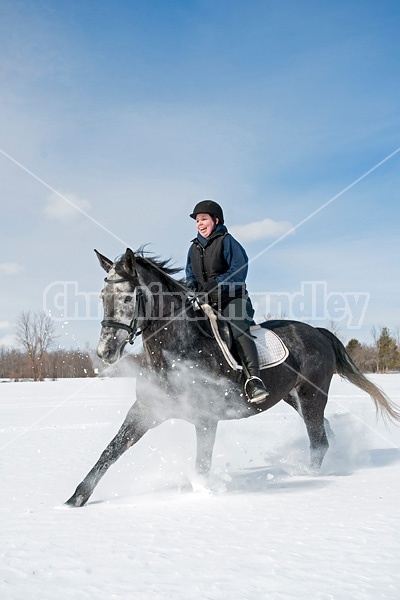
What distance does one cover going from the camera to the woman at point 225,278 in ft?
19.4

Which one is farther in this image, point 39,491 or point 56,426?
point 56,426

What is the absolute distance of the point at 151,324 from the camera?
5.48 meters

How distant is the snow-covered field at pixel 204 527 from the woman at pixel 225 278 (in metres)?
1.36

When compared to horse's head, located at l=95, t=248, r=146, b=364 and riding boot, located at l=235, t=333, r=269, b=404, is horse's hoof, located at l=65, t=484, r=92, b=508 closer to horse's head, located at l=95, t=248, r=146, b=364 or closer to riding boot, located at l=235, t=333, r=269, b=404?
horse's head, located at l=95, t=248, r=146, b=364

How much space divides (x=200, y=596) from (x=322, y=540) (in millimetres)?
1306

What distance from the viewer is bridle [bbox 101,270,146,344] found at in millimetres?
4910

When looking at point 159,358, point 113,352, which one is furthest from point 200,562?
point 159,358

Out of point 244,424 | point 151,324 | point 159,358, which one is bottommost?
point 244,424

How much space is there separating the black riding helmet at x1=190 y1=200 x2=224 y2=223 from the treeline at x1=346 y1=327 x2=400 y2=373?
7706 centimetres

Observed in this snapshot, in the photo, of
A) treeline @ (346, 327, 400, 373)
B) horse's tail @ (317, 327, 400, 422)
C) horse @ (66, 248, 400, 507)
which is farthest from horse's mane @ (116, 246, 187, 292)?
treeline @ (346, 327, 400, 373)

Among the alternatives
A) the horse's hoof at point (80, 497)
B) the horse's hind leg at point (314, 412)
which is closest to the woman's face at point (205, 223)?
the horse's hind leg at point (314, 412)

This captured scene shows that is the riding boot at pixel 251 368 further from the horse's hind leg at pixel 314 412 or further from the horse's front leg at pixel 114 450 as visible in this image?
the horse's hind leg at pixel 314 412

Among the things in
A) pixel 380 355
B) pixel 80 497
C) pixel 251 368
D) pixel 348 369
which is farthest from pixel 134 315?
pixel 380 355

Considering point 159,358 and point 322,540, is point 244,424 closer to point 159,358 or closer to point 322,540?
point 159,358
